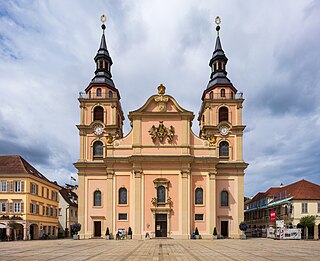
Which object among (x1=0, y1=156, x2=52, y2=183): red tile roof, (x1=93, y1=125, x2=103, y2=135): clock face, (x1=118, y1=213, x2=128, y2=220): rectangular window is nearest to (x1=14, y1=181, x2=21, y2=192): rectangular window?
(x1=0, y1=156, x2=52, y2=183): red tile roof

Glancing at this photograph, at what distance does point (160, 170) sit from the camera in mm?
51281

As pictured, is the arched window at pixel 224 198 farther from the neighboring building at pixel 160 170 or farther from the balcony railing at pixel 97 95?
the balcony railing at pixel 97 95

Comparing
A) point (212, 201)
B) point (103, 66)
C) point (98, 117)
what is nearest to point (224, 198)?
point (212, 201)

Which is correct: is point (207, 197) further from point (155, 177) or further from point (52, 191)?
point (52, 191)

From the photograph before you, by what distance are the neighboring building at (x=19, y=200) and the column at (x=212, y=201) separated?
24.7 metres

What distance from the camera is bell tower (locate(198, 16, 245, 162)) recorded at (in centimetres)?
5478

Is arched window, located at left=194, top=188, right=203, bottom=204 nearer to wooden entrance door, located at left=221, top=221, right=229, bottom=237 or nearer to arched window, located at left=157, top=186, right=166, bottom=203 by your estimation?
arched window, located at left=157, top=186, right=166, bottom=203

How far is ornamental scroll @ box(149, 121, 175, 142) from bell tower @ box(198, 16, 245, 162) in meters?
5.35

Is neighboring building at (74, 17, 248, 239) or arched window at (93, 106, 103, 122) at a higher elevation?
arched window at (93, 106, 103, 122)

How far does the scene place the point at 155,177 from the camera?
168 ft

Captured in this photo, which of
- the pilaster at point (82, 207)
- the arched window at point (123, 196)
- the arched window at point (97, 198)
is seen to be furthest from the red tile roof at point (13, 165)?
the arched window at point (123, 196)

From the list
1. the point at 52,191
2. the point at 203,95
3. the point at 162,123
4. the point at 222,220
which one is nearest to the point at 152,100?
the point at 162,123

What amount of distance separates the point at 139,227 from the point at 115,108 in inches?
644

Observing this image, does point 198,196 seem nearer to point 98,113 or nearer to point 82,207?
point 82,207
